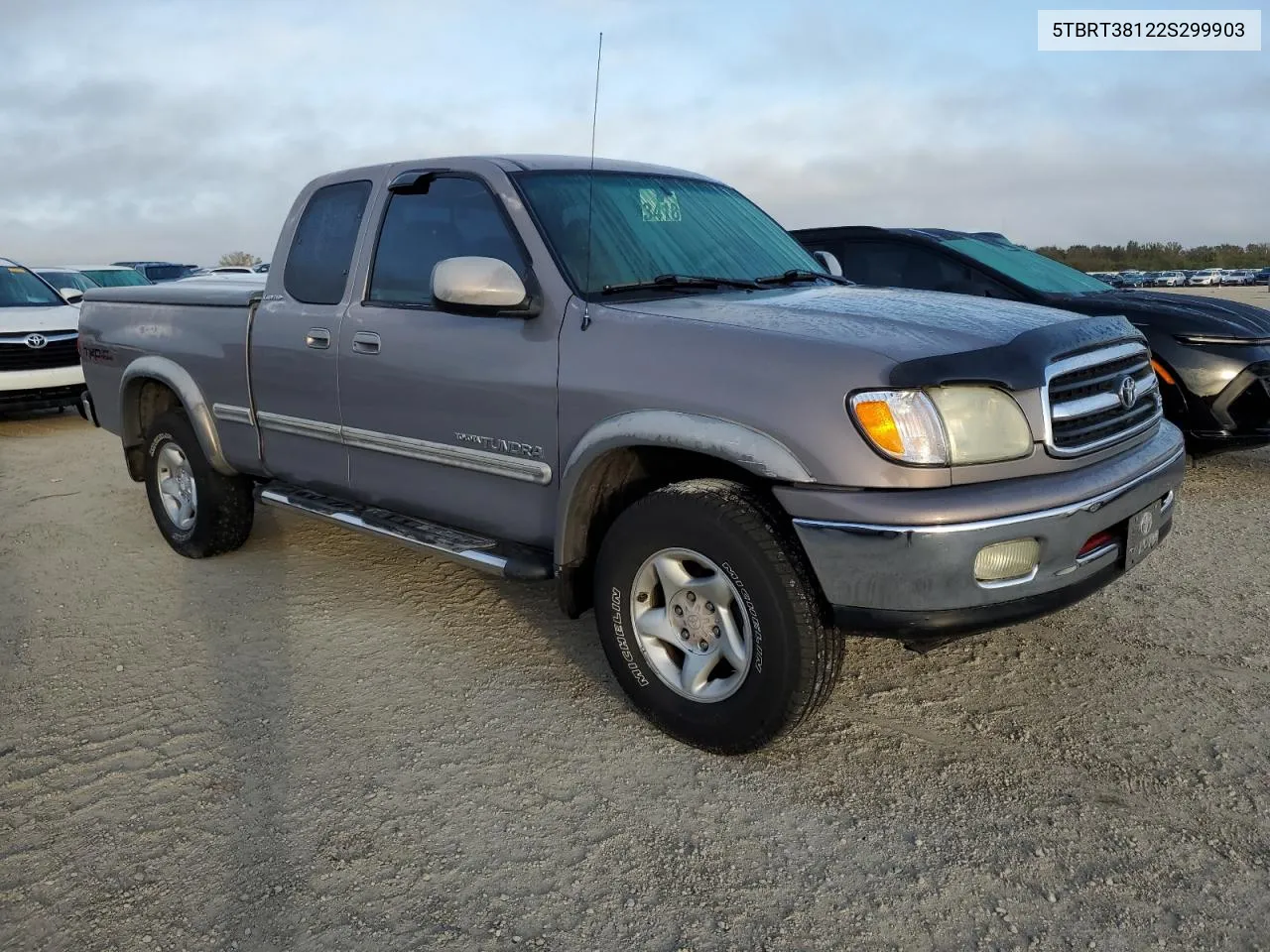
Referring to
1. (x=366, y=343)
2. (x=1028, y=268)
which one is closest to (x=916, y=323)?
(x=366, y=343)

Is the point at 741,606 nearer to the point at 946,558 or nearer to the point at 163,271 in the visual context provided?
the point at 946,558

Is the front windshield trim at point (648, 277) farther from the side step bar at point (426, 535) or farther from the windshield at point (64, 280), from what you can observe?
the windshield at point (64, 280)

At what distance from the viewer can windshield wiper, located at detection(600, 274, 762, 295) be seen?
→ 10.9 ft

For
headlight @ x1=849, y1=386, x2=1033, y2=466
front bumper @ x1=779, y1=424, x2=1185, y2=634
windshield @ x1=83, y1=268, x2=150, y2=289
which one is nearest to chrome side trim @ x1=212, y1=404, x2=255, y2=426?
front bumper @ x1=779, y1=424, x2=1185, y2=634

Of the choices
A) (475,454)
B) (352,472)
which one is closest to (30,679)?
(352,472)

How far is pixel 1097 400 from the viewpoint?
2.88 metres

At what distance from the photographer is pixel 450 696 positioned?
3.48 m

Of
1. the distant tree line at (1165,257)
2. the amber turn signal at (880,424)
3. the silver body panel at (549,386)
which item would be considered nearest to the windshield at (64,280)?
the silver body panel at (549,386)

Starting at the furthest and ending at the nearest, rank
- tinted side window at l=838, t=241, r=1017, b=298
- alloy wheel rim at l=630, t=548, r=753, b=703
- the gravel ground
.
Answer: tinted side window at l=838, t=241, r=1017, b=298, alloy wheel rim at l=630, t=548, r=753, b=703, the gravel ground

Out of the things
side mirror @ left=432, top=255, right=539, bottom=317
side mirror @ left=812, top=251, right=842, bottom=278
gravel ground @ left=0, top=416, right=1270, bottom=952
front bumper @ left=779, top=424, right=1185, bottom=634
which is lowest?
gravel ground @ left=0, top=416, right=1270, bottom=952

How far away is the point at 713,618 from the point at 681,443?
55 cm

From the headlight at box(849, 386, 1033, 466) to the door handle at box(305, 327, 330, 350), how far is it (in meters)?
2.36

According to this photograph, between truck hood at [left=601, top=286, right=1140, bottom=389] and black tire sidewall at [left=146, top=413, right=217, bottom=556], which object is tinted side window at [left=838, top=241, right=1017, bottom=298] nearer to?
truck hood at [left=601, top=286, right=1140, bottom=389]

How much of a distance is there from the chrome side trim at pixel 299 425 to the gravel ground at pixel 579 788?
0.80 metres
